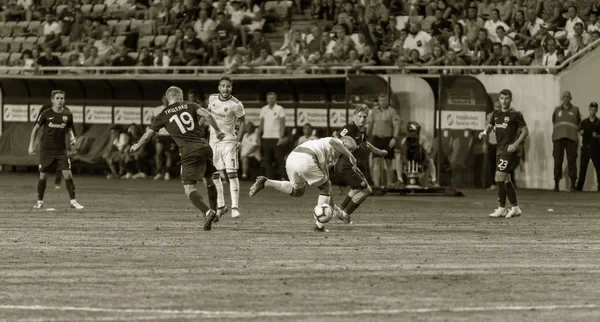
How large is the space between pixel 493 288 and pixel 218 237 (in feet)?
19.4

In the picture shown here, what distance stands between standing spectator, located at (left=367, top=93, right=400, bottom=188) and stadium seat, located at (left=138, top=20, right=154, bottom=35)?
9889 millimetres

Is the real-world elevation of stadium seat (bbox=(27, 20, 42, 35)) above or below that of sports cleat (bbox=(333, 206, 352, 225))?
above

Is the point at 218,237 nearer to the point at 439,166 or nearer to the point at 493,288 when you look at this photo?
the point at 493,288

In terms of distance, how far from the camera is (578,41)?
2988cm

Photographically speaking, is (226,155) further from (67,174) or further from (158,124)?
(67,174)

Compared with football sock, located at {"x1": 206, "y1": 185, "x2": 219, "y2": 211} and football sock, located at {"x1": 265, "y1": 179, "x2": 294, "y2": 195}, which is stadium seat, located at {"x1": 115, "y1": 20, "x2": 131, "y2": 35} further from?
football sock, located at {"x1": 265, "y1": 179, "x2": 294, "y2": 195}

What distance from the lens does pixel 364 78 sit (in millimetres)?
31625

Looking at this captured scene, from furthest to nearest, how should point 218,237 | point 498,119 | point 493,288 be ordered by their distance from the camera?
1. point 498,119
2. point 218,237
3. point 493,288

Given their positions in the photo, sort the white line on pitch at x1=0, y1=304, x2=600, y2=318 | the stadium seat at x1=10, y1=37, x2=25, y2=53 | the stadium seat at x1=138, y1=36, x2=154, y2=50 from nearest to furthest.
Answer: the white line on pitch at x1=0, y1=304, x2=600, y2=318 < the stadium seat at x1=138, y1=36, x2=154, y2=50 < the stadium seat at x1=10, y1=37, x2=25, y2=53

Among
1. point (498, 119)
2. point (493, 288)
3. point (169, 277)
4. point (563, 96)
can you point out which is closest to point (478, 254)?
point (493, 288)

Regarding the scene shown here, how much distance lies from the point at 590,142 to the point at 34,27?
60.8 feet

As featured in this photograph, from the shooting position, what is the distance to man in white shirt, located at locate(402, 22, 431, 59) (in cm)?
3152

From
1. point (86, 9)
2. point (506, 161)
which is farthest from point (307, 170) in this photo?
point (86, 9)

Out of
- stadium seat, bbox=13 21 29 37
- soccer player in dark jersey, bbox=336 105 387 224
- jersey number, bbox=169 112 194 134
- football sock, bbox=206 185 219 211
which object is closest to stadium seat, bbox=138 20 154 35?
stadium seat, bbox=13 21 29 37
